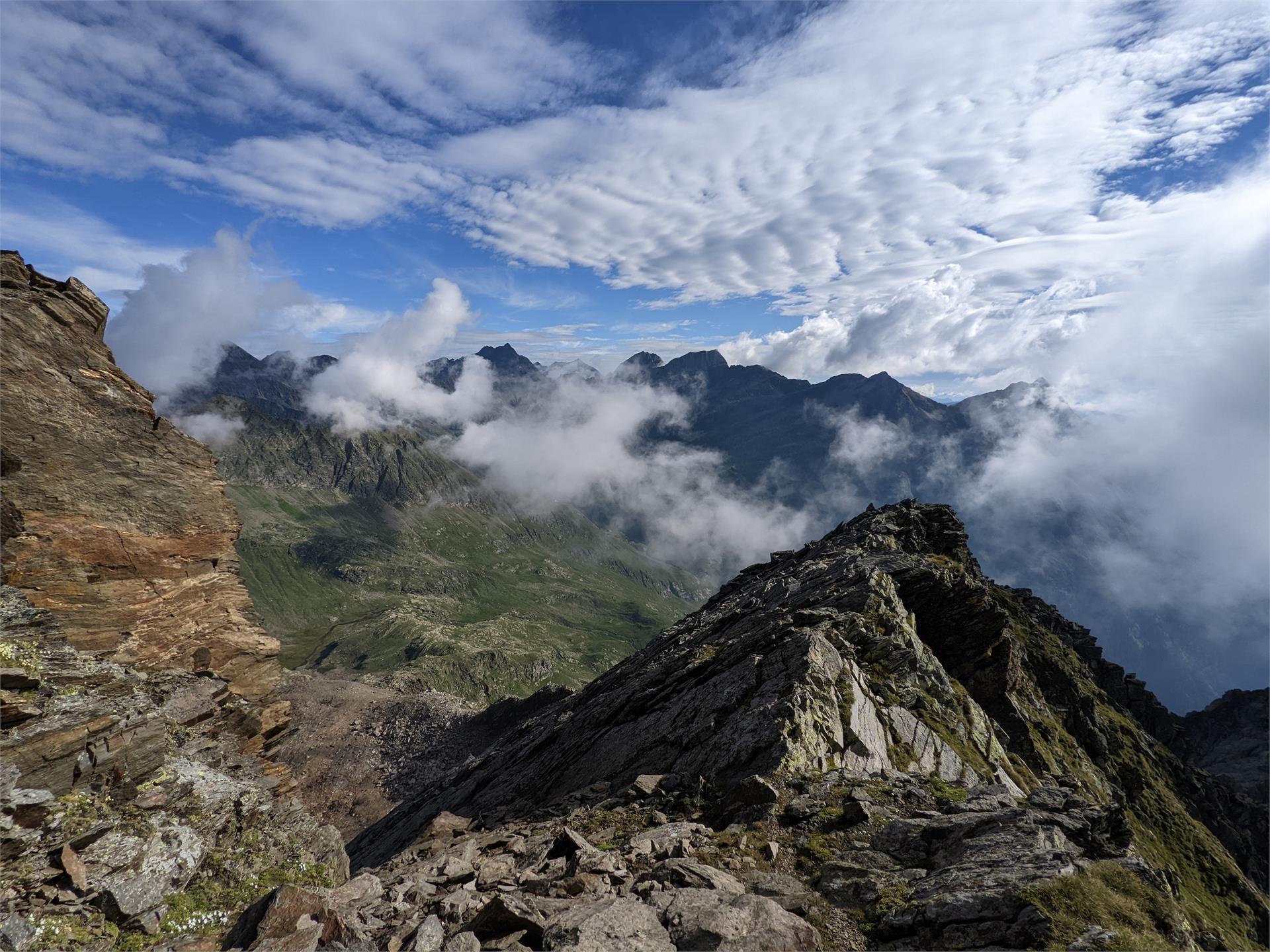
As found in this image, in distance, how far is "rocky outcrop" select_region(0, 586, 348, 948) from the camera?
16.7 m

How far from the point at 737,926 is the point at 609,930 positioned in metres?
3.24

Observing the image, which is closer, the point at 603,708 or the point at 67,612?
the point at 67,612

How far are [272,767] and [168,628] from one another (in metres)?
10.1

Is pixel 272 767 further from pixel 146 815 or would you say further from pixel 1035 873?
pixel 1035 873

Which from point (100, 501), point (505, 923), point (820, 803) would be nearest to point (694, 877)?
point (505, 923)

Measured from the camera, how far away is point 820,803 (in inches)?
876

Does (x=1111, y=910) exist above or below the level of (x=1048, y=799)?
below

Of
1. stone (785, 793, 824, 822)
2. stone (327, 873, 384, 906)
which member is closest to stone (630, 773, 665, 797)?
stone (785, 793, 824, 822)

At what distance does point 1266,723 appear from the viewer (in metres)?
176

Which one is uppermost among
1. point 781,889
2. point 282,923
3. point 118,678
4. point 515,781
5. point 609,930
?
point 781,889

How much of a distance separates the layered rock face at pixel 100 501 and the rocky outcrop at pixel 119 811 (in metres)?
2.27

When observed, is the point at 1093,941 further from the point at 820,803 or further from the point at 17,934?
the point at 17,934

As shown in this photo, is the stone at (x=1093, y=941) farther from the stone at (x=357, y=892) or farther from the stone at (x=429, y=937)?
the stone at (x=357, y=892)

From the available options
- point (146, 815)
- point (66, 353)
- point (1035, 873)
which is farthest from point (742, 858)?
point (66, 353)
